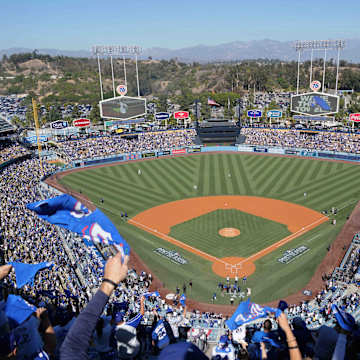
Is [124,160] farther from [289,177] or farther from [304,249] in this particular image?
[304,249]

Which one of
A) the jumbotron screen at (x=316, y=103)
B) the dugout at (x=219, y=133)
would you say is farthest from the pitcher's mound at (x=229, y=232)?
the jumbotron screen at (x=316, y=103)

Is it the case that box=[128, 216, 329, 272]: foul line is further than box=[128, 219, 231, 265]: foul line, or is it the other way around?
box=[128, 219, 231, 265]: foul line

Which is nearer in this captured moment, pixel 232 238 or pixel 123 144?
pixel 232 238

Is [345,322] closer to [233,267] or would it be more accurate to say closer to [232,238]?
[233,267]

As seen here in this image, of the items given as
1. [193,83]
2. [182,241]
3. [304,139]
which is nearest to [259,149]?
[304,139]

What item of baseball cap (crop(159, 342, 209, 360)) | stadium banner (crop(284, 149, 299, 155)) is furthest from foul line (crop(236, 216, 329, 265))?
stadium banner (crop(284, 149, 299, 155))

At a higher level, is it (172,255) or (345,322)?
(345,322)

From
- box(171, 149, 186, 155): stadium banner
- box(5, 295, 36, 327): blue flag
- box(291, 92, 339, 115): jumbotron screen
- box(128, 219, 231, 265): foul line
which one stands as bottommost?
box(171, 149, 186, 155): stadium banner

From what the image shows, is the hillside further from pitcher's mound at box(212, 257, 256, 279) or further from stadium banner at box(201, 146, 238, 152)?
pitcher's mound at box(212, 257, 256, 279)
